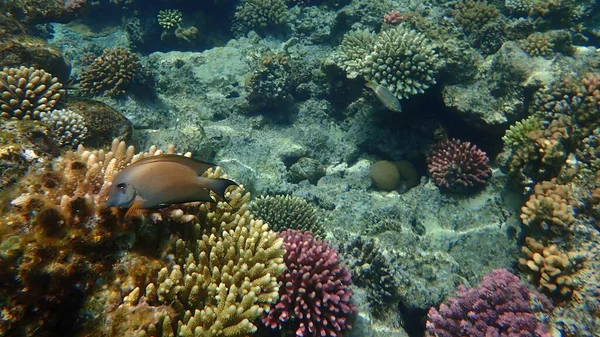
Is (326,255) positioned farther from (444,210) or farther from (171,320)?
(444,210)

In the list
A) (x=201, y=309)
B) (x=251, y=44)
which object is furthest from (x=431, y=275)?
(x=251, y=44)

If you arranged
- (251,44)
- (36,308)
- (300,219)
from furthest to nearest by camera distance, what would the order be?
(251,44) < (300,219) < (36,308)

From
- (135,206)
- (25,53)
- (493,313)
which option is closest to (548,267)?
(493,313)

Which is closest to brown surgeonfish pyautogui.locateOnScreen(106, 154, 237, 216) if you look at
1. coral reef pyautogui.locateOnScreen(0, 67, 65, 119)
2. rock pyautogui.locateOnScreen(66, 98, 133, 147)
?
rock pyautogui.locateOnScreen(66, 98, 133, 147)

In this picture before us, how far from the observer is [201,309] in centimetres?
263

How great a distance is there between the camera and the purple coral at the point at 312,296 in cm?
313

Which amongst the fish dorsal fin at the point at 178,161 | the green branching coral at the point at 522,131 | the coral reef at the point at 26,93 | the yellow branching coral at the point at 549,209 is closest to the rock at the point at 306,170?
the green branching coral at the point at 522,131

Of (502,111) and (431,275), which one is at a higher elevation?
(502,111)

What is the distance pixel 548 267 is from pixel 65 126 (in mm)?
6692

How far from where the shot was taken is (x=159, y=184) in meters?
2.27

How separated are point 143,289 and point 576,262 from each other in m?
4.82

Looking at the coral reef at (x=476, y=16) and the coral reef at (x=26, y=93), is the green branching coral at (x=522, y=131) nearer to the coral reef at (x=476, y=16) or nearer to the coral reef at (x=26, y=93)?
the coral reef at (x=476, y=16)

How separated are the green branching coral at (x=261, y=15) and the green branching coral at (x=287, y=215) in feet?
24.3

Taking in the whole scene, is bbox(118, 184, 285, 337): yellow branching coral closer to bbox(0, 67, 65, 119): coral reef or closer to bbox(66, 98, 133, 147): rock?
bbox(66, 98, 133, 147): rock
